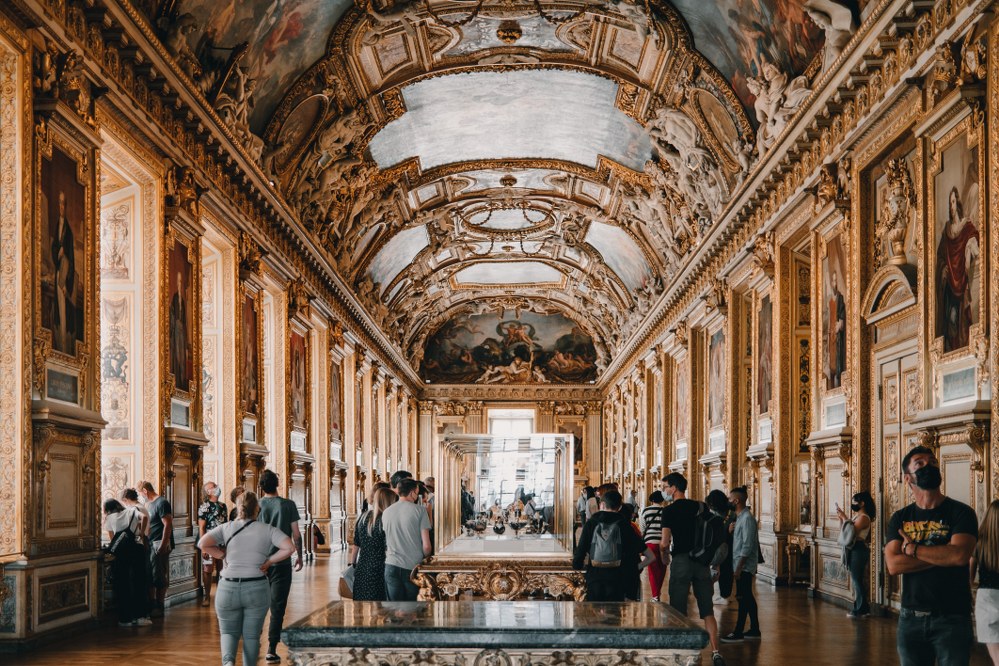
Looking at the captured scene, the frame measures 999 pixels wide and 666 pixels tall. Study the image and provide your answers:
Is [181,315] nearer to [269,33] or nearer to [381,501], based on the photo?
[269,33]

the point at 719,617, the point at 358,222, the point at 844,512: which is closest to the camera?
the point at 719,617

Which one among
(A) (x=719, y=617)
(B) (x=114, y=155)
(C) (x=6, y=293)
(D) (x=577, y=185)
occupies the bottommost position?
(A) (x=719, y=617)

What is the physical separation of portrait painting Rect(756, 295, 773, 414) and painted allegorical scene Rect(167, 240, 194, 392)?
9224 mm

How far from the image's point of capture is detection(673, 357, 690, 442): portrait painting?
26.2 m

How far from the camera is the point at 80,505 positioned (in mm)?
11266

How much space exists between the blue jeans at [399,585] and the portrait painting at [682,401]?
16.3 metres

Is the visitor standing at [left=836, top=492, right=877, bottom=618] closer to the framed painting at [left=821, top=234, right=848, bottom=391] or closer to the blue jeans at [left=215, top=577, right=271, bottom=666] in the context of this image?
the framed painting at [left=821, top=234, right=848, bottom=391]

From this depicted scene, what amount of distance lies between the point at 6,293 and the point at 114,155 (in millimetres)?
3638

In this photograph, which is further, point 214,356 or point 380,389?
point 380,389

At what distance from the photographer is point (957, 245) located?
415 inches

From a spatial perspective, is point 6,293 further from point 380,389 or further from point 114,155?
point 380,389

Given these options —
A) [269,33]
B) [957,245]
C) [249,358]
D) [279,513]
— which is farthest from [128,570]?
[957,245]

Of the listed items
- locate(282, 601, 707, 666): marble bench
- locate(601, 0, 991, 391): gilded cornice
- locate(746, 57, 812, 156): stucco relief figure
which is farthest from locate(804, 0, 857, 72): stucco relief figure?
locate(282, 601, 707, 666): marble bench

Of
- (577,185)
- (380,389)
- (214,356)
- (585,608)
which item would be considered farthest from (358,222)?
(585,608)
